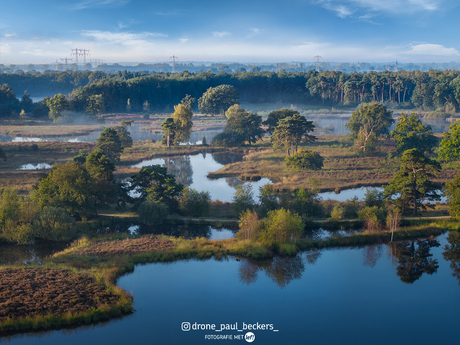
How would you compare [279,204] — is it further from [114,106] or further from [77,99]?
[114,106]

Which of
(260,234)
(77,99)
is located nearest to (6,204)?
(260,234)

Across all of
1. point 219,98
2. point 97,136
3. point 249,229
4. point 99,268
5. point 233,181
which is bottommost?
point 99,268

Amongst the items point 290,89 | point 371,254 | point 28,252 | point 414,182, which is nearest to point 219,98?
point 290,89

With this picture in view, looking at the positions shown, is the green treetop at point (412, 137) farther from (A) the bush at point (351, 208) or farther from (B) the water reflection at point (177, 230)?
(B) the water reflection at point (177, 230)

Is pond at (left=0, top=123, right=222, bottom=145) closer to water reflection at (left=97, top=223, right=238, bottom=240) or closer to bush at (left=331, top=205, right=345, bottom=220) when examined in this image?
water reflection at (left=97, top=223, right=238, bottom=240)

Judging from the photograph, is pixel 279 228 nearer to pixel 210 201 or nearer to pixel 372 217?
pixel 372 217

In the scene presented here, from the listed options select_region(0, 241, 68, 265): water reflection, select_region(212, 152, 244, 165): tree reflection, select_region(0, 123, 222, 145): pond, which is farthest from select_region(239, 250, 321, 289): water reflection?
select_region(0, 123, 222, 145): pond

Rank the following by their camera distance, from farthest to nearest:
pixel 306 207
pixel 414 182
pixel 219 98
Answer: pixel 219 98, pixel 306 207, pixel 414 182

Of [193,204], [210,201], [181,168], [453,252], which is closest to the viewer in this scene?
[453,252]
